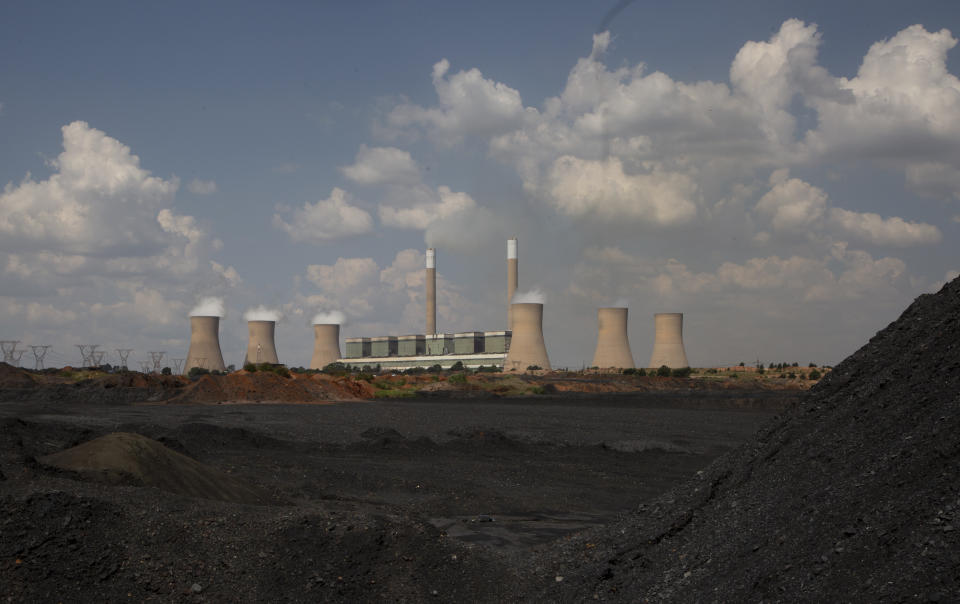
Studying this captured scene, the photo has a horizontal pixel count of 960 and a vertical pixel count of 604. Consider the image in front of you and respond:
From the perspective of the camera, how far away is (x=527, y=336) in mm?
52094

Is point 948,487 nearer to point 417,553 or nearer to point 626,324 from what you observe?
point 417,553

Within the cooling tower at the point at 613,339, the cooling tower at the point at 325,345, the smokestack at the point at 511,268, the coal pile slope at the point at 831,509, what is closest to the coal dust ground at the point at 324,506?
the coal pile slope at the point at 831,509

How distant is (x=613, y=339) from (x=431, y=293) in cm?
2904

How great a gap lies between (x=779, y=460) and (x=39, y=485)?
5.86 metres

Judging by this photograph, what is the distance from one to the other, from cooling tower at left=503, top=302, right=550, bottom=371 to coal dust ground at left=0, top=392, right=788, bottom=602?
31.5 metres

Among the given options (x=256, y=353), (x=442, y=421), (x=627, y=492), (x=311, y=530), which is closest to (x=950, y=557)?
(x=311, y=530)

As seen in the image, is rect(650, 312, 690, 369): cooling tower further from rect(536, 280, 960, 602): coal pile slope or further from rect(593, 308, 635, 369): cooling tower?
rect(536, 280, 960, 602): coal pile slope

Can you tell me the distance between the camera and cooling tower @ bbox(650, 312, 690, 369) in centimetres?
5147

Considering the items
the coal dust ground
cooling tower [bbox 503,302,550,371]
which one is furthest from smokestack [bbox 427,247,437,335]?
the coal dust ground

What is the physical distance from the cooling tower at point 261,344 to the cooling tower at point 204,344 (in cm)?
407

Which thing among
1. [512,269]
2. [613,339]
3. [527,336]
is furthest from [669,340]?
[512,269]

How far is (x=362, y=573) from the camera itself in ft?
20.6

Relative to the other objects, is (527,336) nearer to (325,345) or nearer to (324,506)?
(325,345)

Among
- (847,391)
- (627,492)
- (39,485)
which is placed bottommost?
(627,492)
